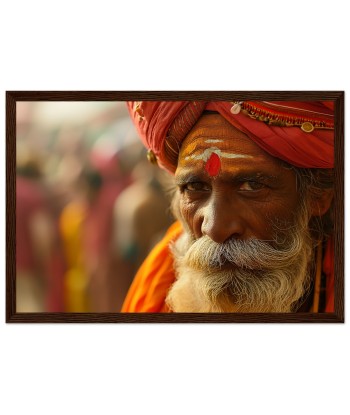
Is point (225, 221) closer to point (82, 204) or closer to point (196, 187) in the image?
point (196, 187)

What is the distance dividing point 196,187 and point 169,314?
17.0 inches

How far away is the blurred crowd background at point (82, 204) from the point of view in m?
2.48

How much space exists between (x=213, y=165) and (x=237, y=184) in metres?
0.10

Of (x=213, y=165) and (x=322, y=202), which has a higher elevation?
(x=213, y=165)

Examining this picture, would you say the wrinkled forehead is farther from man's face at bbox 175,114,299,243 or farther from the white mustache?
the white mustache

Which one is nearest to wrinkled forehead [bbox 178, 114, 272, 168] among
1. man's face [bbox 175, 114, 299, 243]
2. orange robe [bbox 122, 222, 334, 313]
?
man's face [bbox 175, 114, 299, 243]

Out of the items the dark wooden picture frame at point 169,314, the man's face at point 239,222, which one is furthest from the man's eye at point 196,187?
the dark wooden picture frame at point 169,314

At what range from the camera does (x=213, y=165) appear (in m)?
2.46

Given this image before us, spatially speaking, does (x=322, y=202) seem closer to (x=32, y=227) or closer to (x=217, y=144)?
(x=217, y=144)

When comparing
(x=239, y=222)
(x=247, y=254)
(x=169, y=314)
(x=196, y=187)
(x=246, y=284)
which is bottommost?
(x=169, y=314)

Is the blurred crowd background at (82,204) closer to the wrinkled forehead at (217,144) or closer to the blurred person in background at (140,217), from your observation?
the blurred person in background at (140,217)

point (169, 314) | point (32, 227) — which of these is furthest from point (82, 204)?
point (169, 314)

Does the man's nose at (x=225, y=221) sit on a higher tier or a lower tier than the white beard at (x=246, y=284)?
higher

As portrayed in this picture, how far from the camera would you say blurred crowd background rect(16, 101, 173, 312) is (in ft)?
8.13
